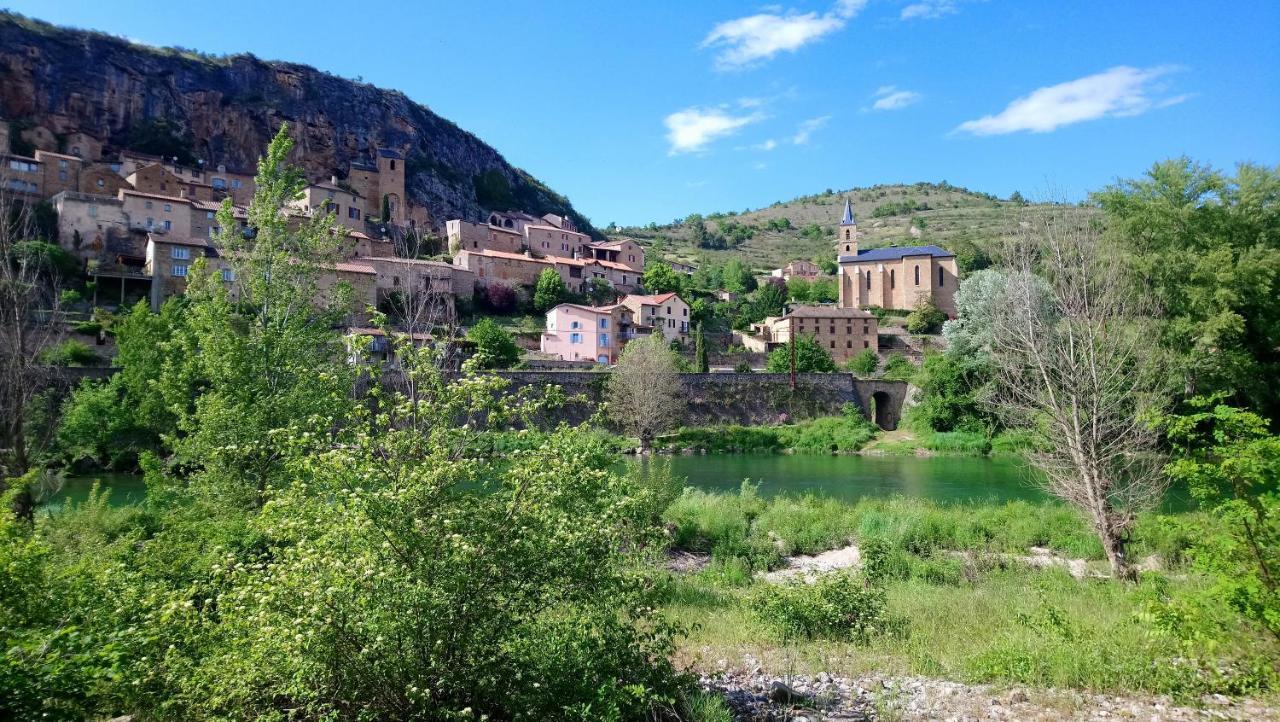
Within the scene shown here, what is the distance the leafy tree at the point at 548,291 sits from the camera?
200 ft

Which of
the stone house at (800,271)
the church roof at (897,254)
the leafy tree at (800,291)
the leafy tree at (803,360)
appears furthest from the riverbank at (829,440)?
the stone house at (800,271)

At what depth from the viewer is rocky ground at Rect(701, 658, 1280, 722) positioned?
20.1 ft

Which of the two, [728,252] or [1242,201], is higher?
[728,252]

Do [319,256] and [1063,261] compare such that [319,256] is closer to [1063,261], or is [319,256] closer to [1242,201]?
[1063,261]

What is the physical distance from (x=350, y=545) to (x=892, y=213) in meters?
162

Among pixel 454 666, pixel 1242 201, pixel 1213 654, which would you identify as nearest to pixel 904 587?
pixel 1213 654

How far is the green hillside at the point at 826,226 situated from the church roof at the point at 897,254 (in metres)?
15.9

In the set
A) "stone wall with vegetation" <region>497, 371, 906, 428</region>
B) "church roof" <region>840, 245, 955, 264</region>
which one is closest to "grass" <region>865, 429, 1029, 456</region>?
"stone wall with vegetation" <region>497, 371, 906, 428</region>

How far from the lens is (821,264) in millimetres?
101875

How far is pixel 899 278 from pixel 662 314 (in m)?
30.7

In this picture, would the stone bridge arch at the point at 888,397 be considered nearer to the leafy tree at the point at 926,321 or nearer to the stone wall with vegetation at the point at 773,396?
the stone wall with vegetation at the point at 773,396

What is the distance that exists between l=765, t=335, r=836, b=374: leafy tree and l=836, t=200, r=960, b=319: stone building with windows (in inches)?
683

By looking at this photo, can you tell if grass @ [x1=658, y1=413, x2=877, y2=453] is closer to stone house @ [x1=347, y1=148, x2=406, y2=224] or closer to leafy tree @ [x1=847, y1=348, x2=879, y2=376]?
leafy tree @ [x1=847, y1=348, x2=879, y2=376]

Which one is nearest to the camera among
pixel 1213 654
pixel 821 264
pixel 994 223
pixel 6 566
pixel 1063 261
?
pixel 6 566
